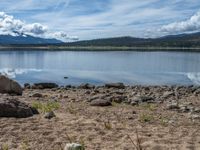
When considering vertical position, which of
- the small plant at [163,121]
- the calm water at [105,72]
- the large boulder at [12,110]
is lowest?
the calm water at [105,72]

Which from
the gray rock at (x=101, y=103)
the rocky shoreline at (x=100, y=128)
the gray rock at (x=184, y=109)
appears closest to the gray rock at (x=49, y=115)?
the rocky shoreline at (x=100, y=128)

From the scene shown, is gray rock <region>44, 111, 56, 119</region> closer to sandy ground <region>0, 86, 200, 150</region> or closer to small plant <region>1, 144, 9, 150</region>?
sandy ground <region>0, 86, 200, 150</region>

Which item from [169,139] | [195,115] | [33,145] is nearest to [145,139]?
[169,139]

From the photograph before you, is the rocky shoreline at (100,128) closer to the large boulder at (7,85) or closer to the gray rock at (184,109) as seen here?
the gray rock at (184,109)

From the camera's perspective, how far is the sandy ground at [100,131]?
29.2 ft

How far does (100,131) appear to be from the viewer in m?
10.1

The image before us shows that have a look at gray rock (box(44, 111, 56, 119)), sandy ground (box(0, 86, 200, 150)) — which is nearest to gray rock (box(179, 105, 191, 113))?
sandy ground (box(0, 86, 200, 150))

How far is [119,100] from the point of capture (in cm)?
1705

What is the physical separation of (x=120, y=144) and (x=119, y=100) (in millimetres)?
8121

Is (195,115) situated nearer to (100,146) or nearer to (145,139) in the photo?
(145,139)

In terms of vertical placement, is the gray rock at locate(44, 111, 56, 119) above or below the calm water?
above

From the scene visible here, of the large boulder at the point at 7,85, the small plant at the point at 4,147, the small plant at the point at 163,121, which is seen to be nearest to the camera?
the small plant at the point at 4,147

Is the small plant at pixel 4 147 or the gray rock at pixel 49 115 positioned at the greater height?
the gray rock at pixel 49 115

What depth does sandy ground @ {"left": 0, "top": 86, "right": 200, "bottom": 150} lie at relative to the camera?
8.91 meters
